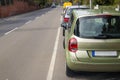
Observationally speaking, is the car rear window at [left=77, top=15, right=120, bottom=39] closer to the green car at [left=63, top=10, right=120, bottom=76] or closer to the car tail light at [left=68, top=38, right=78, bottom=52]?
the green car at [left=63, top=10, right=120, bottom=76]

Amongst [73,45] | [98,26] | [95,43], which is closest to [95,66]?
[95,43]

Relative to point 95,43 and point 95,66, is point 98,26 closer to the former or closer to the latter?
point 95,43

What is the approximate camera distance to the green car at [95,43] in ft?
23.2

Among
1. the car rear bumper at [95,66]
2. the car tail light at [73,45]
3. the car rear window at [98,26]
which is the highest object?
the car rear window at [98,26]

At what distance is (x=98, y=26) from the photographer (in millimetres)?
7398

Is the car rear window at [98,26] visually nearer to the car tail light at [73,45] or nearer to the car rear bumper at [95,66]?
the car tail light at [73,45]

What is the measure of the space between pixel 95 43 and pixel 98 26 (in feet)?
1.65

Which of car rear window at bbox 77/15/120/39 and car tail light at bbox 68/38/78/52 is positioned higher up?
car rear window at bbox 77/15/120/39

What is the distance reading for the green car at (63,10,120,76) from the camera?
7.09m

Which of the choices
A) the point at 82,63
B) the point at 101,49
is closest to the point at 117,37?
the point at 101,49

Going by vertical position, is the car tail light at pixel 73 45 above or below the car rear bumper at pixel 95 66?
above

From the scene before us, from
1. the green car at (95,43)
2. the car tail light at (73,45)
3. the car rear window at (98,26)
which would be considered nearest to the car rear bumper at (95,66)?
the green car at (95,43)

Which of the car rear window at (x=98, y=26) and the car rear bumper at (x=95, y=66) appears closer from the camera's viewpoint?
the car rear bumper at (x=95, y=66)

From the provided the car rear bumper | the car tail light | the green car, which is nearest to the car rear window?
the green car
